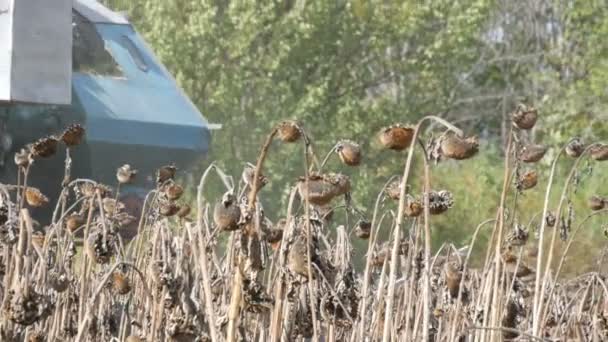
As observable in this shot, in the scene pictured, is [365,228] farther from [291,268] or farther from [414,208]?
[291,268]

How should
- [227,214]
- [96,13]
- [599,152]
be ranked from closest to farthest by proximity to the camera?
[227,214] → [599,152] → [96,13]

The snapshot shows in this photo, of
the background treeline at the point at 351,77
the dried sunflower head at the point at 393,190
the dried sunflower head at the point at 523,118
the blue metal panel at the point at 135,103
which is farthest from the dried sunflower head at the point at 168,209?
the background treeline at the point at 351,77

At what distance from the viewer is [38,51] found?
1141 centimetres

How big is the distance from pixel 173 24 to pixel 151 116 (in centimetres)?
671

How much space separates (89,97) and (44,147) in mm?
9552

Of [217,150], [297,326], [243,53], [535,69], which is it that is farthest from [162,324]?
[535,69]

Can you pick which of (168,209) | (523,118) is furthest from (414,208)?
(168,209)

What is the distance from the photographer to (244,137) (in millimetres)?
18969

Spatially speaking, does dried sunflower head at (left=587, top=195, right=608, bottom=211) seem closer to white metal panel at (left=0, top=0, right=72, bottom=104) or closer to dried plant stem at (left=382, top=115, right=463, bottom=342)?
dried plant stem at (left=382, top=115, right=463, bottom=342)

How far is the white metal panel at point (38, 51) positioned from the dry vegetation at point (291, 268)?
6.72 metres

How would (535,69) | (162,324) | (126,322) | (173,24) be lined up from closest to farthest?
(162,324) < (126,322) < (173,24) < (535,69)

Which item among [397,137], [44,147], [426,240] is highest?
[397,137]

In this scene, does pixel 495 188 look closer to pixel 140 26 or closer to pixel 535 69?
pixel 140 26

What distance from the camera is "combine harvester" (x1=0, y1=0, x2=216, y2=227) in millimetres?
11359
